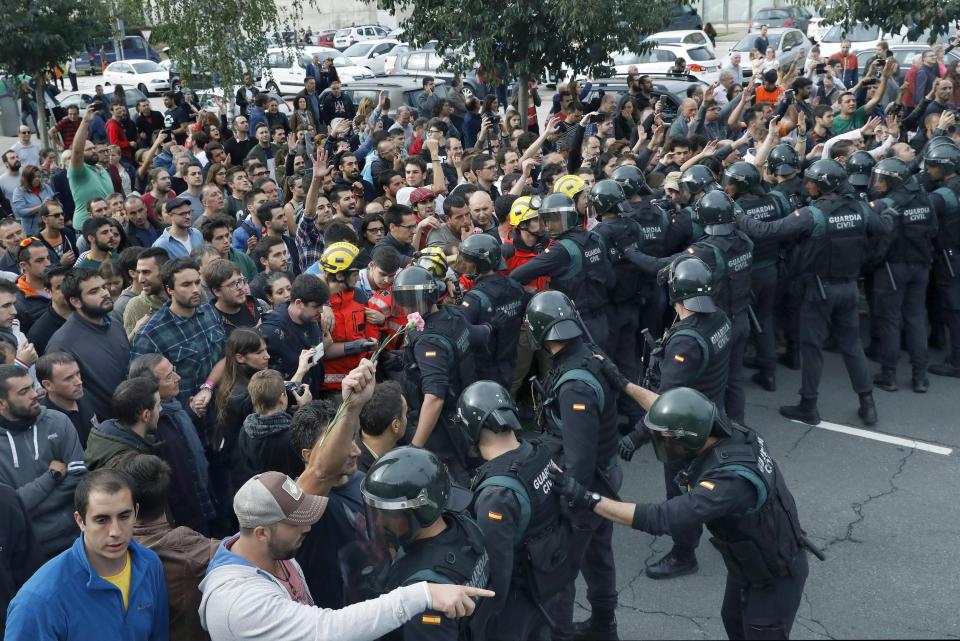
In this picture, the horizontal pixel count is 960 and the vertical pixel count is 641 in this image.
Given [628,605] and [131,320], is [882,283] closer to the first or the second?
[628,605]

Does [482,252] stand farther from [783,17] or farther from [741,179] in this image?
[783,17]

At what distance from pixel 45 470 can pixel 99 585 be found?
1520 mm

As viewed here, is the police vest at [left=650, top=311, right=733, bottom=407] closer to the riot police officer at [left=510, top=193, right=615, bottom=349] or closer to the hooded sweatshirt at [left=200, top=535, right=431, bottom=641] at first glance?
the riot police officer at [left=510, top=193, right=615, bottom=349]

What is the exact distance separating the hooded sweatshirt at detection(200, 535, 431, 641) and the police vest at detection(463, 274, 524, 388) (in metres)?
3.39

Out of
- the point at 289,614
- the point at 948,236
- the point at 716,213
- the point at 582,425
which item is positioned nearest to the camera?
the point at 289,614

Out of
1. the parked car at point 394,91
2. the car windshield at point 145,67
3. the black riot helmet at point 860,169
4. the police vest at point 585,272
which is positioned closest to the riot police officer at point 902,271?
the black riot helmet at point 860,169

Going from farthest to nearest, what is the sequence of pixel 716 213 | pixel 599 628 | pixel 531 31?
pixel 531 31
pixel 716 213
pixel 599 628

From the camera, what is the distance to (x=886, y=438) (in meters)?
7.83

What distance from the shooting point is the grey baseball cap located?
11.7 feet

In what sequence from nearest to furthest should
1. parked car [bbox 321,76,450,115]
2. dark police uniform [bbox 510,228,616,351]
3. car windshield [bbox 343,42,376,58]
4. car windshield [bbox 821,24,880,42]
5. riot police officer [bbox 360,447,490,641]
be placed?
riot police officer [bbox 360,447,490,641] < dark police uniform [bbox 510,228,616,351] < parked car [bbox 321,76,450,115] < car windshield [bbox 821,24,880,42] < car windshield [bbox 343,42,376,58]

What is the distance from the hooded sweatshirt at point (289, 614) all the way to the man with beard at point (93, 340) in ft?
10.0

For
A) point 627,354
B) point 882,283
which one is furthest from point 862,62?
point 627,354

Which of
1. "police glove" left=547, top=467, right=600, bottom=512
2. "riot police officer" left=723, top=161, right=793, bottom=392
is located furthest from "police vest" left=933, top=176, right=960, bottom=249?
"police glove" left=547, top=467, right=600, bottom=512

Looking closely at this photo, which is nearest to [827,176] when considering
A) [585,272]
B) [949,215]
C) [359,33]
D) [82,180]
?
[949,215]
